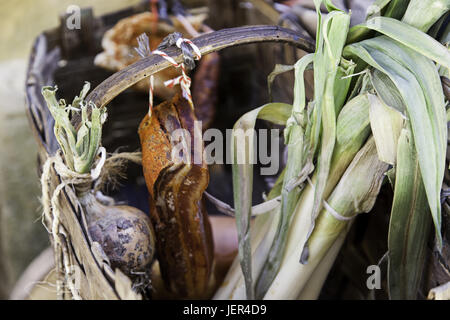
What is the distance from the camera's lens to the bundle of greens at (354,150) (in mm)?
545

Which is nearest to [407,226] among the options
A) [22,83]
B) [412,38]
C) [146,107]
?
[412,38]

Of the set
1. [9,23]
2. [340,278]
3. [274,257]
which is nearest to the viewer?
[274,257]

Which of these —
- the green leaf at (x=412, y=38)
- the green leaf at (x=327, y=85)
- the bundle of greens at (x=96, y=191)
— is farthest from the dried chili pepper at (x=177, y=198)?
the green leaf at (x=412, y=38)

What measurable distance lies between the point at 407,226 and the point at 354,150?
11 centimetres

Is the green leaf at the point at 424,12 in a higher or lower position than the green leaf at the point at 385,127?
higher

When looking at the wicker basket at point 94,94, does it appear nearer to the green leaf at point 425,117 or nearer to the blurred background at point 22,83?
the blurred background at point 22,83

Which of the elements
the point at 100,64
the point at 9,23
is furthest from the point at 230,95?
the point at 9,23

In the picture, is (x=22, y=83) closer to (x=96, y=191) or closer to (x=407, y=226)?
(x=96, y=191)

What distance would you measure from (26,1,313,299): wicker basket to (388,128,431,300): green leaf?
0.63 feet

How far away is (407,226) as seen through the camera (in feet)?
2.05

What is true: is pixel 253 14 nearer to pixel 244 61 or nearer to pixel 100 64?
pixel 244 61

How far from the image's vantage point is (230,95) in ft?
3.69

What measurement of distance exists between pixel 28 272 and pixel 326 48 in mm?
654
